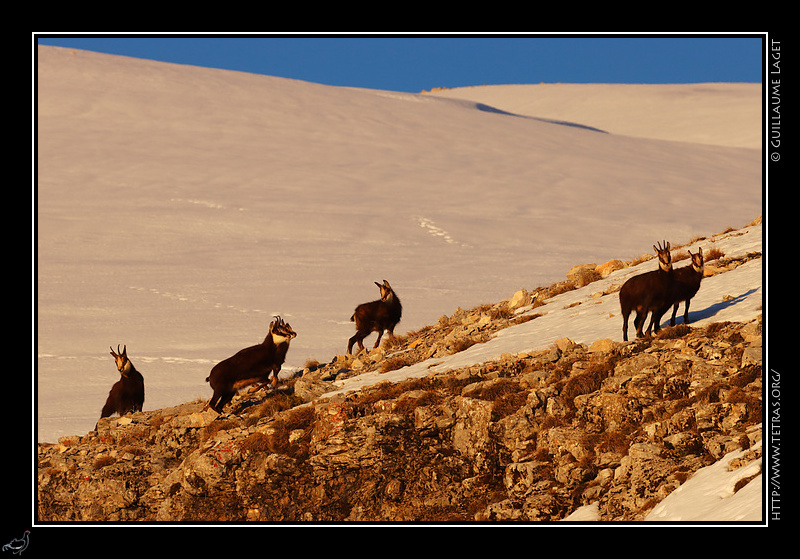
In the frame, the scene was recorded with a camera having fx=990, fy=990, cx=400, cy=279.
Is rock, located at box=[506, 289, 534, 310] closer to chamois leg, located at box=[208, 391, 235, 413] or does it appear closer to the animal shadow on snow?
the animal shadow on snow

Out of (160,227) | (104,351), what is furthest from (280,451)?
(160,227)

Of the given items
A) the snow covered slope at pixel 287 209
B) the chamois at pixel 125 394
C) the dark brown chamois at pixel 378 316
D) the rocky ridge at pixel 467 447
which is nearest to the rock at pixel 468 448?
the rocky ridge at pixel 467 447

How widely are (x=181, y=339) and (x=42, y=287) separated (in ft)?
44.2

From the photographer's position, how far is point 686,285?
52.4 ft

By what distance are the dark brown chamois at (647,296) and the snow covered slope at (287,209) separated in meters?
0.88

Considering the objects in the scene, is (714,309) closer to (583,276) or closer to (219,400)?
(583,276)

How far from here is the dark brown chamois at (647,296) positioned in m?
15.2

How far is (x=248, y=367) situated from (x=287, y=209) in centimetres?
5180

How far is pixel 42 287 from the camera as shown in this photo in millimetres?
47469

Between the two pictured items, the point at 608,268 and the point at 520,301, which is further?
the point at 608,268

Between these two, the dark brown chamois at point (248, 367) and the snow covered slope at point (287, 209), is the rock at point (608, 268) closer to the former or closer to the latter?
the snow covered slope at point (287, 209)

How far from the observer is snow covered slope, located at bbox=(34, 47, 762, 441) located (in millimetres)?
38781

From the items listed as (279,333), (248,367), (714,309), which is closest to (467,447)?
(279,333)

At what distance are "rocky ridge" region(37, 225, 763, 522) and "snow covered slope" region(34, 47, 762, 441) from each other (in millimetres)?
2648
